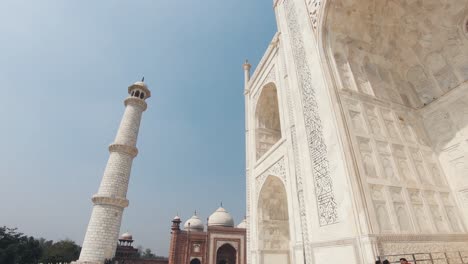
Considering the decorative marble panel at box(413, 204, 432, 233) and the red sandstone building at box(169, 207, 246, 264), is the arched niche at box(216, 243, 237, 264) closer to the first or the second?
the red sandstone building at box(169, 207, 246, 264)

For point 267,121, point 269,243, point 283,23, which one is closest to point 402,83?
point 283,23

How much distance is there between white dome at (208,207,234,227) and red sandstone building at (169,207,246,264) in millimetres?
74

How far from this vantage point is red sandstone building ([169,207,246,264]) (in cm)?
1636

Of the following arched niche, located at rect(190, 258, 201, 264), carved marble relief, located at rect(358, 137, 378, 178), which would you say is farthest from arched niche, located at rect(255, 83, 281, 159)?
arched niche, located at rect(190, 258, 201, 264)

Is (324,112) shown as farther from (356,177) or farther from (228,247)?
(228,247)

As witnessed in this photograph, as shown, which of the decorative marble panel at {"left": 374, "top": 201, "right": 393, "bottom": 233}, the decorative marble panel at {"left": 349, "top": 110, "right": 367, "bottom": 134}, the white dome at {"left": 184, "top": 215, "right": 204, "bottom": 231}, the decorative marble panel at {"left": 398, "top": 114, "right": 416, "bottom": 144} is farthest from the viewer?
the white dome at {"left": 184, "top": 215, "right": 204, "bottom": 231}

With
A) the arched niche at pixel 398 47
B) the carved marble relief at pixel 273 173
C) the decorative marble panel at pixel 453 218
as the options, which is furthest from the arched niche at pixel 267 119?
the decorative marble panel at pixel 453 218

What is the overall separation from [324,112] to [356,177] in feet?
5.00

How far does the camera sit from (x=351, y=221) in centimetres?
392

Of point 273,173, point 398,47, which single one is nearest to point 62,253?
point 273,173

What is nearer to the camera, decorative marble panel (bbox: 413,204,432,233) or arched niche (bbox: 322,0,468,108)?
decorative marble panel (bbox: 413,204,432,233)

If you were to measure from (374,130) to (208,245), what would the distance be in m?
14.7

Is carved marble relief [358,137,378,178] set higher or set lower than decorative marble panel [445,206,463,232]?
higher

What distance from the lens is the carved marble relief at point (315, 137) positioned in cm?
458
